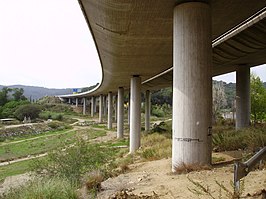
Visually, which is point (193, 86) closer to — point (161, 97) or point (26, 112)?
point (26, 112)

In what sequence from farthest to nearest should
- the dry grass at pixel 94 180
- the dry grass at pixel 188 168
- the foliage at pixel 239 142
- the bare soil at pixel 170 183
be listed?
the foliage at pixel 239 142 → the dry grass at pixel 94 180 → the dry grass at pixel 188 168 → the bare soil at pixel 170 183

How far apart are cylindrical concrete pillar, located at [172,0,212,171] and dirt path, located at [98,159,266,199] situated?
0.74 m

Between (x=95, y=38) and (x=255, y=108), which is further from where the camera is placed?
(x=255, y=108)

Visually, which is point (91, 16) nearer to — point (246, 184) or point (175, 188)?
point (175, 188)

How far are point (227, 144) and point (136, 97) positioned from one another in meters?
14.0

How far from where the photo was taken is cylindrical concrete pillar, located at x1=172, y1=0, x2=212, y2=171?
10.7 metres

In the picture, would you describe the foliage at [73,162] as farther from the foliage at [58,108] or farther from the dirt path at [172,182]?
A: the foliage at [58,108]

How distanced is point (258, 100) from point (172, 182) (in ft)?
104

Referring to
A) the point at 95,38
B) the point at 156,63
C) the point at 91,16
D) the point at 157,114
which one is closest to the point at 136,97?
the point at 156,63

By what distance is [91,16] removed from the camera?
13.4 meters

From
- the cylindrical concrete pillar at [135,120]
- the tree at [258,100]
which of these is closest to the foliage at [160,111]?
the tree at [258,100]

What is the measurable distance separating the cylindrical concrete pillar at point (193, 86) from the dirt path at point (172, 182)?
0.74 m

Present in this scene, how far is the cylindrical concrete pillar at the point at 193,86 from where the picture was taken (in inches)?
423

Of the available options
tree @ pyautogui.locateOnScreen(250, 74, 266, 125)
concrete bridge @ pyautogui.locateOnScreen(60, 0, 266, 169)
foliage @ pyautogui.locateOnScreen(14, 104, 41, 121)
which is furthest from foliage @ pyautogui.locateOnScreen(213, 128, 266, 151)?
foliage @ pyautogui.locateOnScreen(14, 104, 41, 121)
